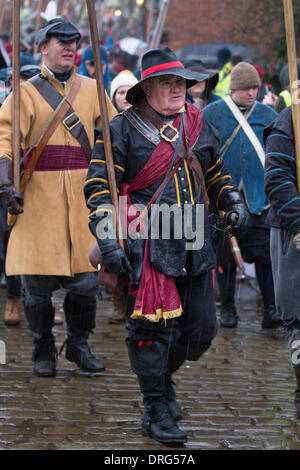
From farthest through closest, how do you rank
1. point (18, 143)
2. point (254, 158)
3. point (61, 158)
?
point (254, 158), point (61, 158), point (18, 143)

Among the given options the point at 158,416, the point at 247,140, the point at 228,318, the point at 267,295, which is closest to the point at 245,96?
the point at 247,140

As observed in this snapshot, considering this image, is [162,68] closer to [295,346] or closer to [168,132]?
[168,132]

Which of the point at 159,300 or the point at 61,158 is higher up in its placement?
the point at 61,158

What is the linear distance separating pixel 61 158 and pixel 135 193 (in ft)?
4.05

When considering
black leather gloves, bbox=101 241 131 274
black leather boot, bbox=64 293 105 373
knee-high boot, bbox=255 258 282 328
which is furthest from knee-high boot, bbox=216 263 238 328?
black leather gloves, bbox=101 241 131 274

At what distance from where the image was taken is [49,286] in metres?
5.63

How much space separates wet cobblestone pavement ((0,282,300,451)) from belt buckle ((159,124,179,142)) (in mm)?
1500

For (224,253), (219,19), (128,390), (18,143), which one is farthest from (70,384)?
(219,19)

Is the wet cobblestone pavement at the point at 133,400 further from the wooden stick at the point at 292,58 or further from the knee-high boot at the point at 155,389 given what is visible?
the wooden stick at the point at 292,58

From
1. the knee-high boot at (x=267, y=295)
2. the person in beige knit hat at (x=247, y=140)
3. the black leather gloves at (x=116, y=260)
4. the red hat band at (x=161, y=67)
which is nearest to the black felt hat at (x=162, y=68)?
the red hat band at (x=161, y=67)

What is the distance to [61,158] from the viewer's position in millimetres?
5480

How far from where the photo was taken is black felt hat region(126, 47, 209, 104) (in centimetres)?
429

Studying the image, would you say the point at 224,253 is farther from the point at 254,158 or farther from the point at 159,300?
the point at 159,300
